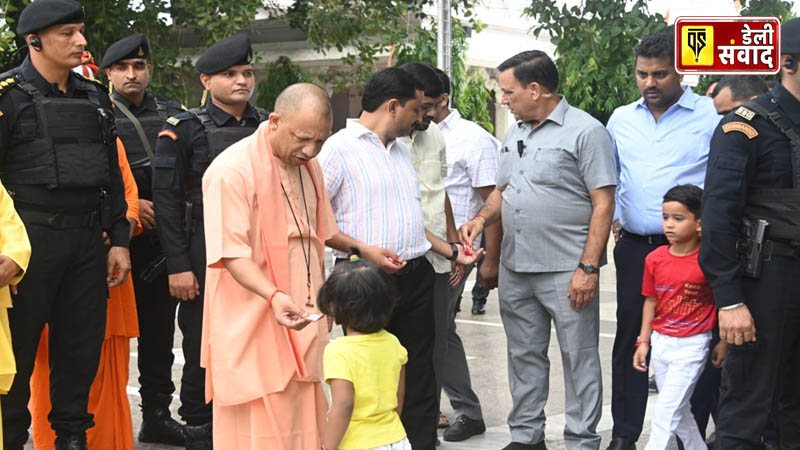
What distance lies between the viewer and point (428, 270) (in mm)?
5562

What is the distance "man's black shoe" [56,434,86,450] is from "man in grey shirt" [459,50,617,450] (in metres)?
2.23

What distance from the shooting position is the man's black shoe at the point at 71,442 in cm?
550

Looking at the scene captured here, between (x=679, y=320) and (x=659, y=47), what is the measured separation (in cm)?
144

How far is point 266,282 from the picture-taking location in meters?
4.11

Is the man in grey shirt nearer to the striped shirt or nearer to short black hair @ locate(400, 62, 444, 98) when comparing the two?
short black hair @ locate(400, 62, 444, 98)

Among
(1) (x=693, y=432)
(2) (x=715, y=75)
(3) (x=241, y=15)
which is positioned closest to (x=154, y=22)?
(3) (x=241, y=15)

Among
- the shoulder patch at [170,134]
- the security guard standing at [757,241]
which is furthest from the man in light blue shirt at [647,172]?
the shoulder patch at [170,134]

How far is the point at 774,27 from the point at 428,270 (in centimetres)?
615

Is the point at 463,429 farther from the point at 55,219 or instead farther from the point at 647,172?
the point at 55,219

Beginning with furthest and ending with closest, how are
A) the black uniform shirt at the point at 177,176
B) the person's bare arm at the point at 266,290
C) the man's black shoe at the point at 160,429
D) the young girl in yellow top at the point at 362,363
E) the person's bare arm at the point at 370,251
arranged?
the man's black shoe at the point at 160,429, the black uniform shirt at the point at 177,176, the person's bare arm at the point at 370,251, the young girl in yellow top at the point at 362,363, the person's bare arm at the point at 266,290

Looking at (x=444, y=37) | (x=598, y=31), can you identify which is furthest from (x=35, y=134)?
(x=444, y=37)

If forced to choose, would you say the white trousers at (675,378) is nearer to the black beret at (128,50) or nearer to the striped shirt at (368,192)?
the striped shirt at (368,192)

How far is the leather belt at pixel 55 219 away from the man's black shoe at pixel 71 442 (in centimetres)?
105

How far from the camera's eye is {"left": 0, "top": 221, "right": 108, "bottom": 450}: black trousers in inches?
208
